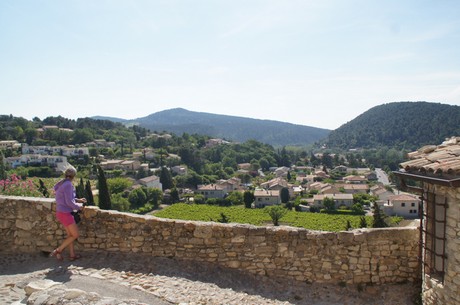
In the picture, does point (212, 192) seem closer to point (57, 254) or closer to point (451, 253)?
point (57, 254)

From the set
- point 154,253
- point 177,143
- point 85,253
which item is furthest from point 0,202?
point 177,143

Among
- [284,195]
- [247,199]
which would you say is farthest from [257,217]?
[284,195]

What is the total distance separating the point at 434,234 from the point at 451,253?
0.51 meters

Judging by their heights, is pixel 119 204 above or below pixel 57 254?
below

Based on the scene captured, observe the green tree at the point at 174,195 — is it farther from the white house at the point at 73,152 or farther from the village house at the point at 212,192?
the white house at the point at 73,152

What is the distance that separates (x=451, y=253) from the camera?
5301 millimetres

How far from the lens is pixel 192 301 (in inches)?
221

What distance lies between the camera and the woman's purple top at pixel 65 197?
6.41 meters

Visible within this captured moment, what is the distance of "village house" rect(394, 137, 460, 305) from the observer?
516cm

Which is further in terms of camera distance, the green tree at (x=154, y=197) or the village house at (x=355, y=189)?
the village house at (x=355, y=189)

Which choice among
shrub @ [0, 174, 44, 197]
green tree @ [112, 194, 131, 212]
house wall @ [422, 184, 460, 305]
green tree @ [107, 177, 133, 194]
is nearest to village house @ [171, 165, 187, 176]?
green tree @ [107, 177, 133, 194]

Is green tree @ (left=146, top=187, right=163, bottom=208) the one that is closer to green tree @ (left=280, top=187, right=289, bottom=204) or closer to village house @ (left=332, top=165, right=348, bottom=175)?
green tree @ (left=280, top=187, right=289, bottom=204)

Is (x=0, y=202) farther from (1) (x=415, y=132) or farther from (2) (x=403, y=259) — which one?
(1) (x=415, y=132)

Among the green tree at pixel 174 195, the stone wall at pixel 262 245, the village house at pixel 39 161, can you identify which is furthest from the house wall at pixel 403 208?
the village house at pixel 39 161
